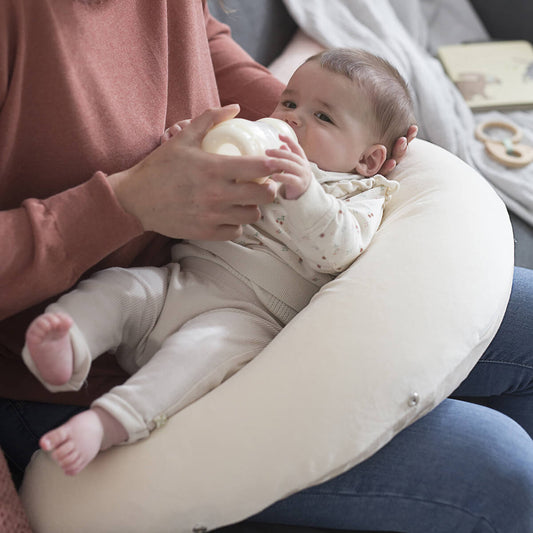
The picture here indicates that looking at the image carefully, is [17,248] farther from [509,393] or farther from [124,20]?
[509,393]

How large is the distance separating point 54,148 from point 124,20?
0.64 feet

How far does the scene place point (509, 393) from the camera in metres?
1.13

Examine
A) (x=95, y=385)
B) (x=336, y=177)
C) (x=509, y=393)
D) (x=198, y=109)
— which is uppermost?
(x=198, y=109)

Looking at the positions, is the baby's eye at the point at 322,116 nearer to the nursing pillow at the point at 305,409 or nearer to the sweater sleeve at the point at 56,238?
the nursing pillow at the point at 305,409

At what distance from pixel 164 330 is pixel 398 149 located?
1.60 ft

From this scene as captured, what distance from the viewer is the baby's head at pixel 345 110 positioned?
107 centimetres

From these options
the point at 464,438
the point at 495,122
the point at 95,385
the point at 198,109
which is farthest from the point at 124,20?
the point at 495,122

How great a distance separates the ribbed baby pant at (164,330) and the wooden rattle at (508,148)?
2.96 ft

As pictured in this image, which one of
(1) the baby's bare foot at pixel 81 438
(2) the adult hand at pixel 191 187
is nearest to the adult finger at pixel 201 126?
(2) the adult hand at pixel 191 187

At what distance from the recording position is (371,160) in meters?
1.12

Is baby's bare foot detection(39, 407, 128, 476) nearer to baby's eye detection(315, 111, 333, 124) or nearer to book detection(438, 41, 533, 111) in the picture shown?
baby's eye detection(315, 111, 333, 124)

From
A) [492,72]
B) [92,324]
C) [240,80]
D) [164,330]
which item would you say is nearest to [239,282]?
[164,330]

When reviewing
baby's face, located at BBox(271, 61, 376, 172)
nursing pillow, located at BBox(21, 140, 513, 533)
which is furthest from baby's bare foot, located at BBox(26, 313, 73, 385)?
baby's face, located at BBox(271, 61, 376, 172)

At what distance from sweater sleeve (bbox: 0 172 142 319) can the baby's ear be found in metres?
0.43
